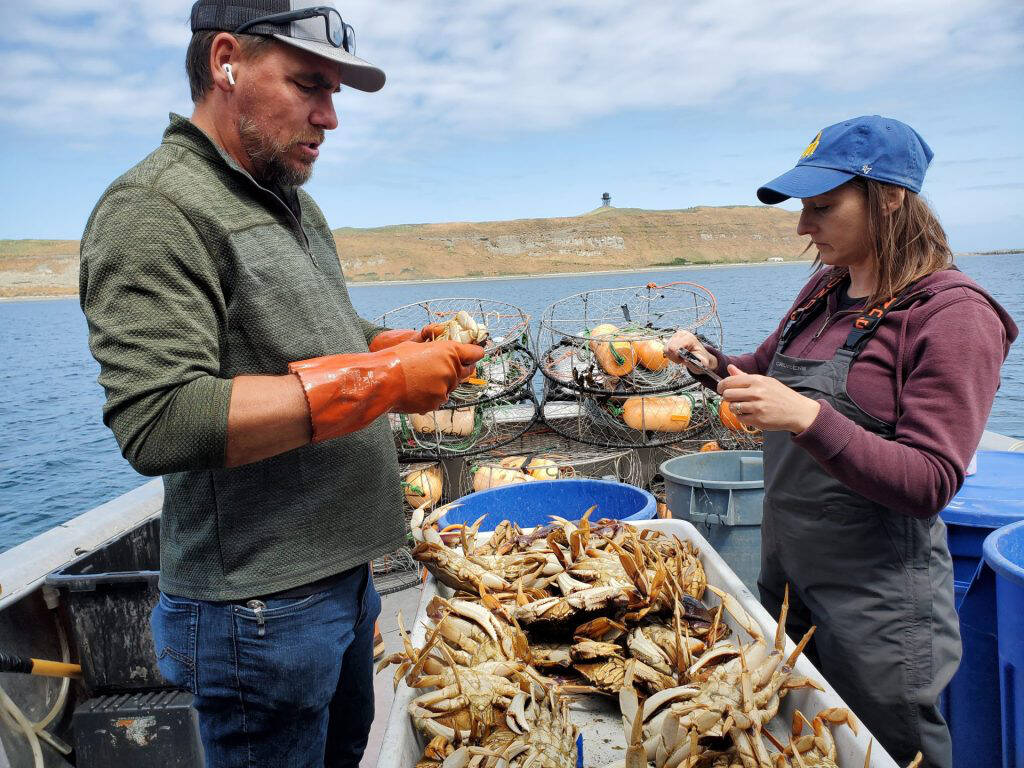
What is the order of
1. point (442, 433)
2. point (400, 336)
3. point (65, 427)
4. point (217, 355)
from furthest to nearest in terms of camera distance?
1. point (65, 427)
2. point (442, 433)
3. point (400, 336)
4. point (217, 355)

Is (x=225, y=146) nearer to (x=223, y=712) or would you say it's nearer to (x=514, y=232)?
(x=223, y=712)

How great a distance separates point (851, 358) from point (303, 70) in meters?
1.63

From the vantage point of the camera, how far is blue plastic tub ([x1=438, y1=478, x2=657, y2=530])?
8.71 feet

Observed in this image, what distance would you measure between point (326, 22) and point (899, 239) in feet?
5.41

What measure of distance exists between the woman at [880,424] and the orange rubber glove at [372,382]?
75cm

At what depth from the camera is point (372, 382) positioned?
1537 millimetres

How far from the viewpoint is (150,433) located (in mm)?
1366

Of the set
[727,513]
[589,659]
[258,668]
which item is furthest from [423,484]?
[589,659]

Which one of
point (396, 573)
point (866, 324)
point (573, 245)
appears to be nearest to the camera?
point (866, 324)

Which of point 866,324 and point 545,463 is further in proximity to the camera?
Result: point 545,463

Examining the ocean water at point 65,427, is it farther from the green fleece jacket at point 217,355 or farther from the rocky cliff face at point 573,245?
the rocky cliff face at point 573,245

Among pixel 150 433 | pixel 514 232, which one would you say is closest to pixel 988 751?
pixel 150 433

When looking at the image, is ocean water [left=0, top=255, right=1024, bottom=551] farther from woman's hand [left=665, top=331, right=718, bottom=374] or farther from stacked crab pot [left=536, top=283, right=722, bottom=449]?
stacked crab pot [left=536, top=283, right=722, bottom=449]

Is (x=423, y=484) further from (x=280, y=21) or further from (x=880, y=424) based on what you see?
(x=280, y=21)
